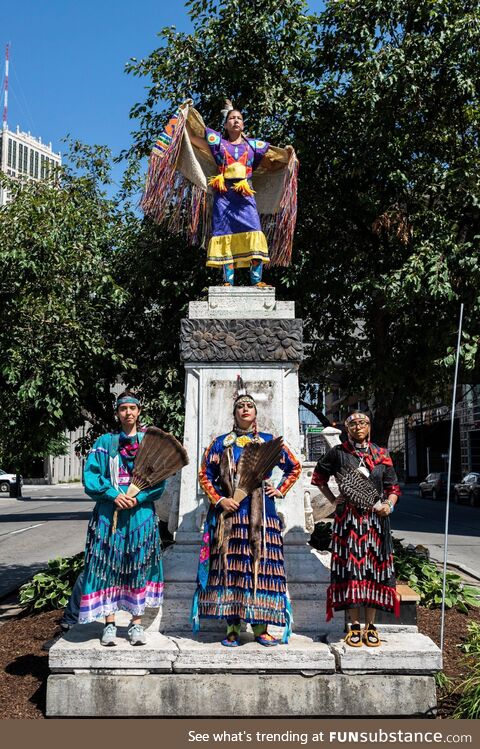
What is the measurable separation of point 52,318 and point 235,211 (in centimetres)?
364

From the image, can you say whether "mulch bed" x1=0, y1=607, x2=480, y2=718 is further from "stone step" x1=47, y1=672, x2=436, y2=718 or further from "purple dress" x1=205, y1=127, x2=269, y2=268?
"purple dress" x1=205, y1=127, x2=269, y2=268

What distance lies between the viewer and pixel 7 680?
17.3 ft

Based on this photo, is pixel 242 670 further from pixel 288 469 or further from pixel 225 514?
pixel 288 469

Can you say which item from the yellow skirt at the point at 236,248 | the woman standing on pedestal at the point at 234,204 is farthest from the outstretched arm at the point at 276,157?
the yellow skirt at the point at 236,248

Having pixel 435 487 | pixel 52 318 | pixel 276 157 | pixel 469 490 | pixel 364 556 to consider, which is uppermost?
pixel 276 157

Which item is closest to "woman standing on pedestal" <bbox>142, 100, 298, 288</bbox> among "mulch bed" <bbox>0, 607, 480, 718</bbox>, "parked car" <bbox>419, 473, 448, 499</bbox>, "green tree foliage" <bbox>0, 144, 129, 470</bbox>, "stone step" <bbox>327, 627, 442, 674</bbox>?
"green tree foliage" <bbox>0, 144, 129, 470</bbox>

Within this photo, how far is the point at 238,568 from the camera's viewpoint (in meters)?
4.86

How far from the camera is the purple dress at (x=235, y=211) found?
22.6ft

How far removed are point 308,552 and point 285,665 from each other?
5.00 ft

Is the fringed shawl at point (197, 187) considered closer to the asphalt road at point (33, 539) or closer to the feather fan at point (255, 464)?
the feather fan at point (255, 464)

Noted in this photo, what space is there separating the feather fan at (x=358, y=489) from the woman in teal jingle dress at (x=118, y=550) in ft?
4.29

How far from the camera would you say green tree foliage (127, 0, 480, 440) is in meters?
8.73

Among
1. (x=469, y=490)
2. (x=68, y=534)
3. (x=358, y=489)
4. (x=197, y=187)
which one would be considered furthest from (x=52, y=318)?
(x=469, y=490)

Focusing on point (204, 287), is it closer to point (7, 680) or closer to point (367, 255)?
point (367, 255)
